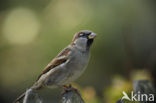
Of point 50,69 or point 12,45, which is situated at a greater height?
point 50,69

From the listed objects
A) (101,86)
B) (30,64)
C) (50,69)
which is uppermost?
(50,69)

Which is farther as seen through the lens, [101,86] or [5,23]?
[5,23]

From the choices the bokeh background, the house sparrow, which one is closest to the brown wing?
the house sparrow

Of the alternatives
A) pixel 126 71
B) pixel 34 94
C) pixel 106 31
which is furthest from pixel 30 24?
pixel 34 94

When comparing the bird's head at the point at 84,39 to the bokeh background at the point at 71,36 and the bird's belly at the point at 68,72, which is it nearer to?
the bird's belly at the point at 68,72

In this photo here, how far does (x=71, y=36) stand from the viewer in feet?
15.7

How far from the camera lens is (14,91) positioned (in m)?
4.55

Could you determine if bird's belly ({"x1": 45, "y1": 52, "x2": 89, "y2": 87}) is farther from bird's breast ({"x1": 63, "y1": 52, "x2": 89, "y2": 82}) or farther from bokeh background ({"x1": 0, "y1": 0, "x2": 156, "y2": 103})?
bokeh background ({"x1": 0, "y1": 0, "x2": 156, "y2": 103})

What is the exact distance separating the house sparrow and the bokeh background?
198 centimetres

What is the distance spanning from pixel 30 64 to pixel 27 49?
0.24 meters

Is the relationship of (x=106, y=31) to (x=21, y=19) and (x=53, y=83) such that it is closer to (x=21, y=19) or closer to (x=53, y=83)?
(x=21, y=19)

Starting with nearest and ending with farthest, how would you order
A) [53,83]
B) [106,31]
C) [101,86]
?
[53,83] → [101,86] → [106,31]

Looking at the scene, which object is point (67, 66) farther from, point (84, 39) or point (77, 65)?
point (84, 39)

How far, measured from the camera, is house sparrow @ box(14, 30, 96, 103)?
2.29 metres
